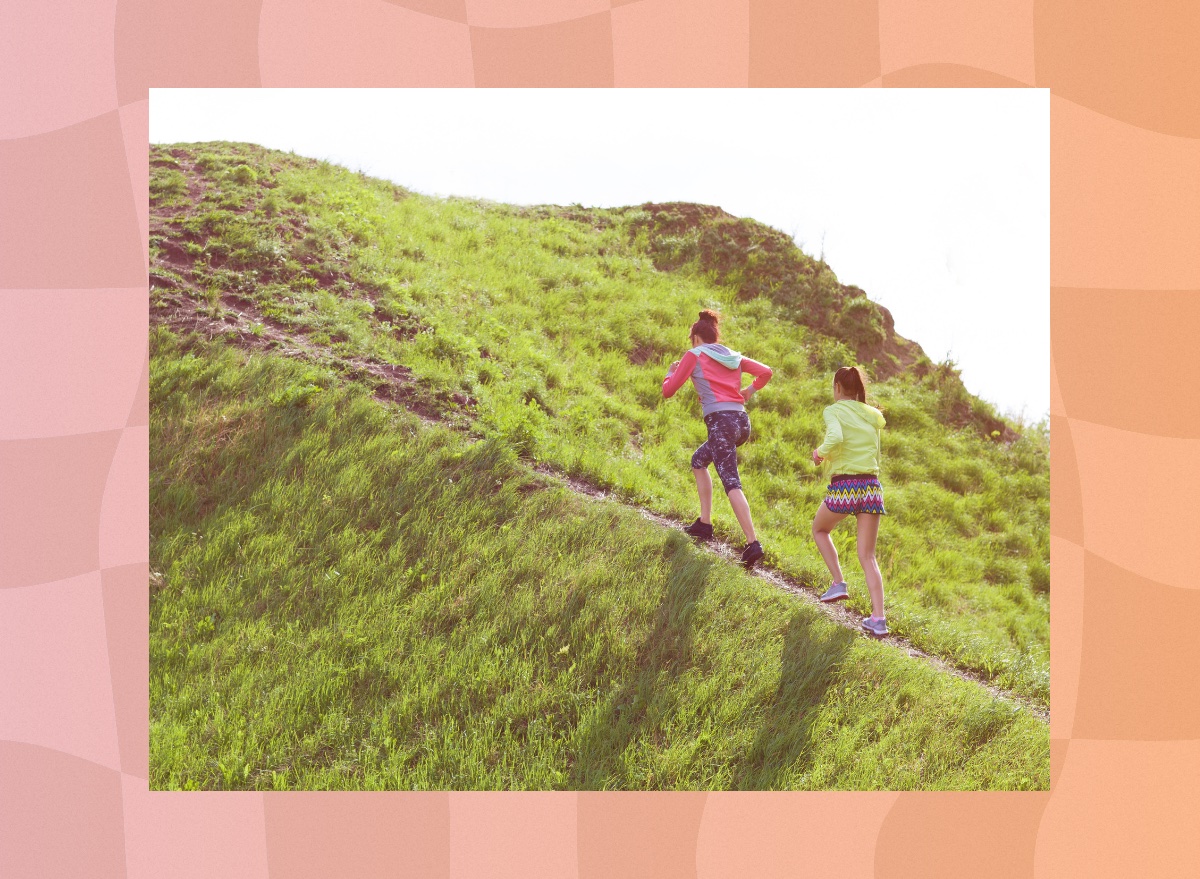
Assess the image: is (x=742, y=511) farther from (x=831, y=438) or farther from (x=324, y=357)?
(x=324, y=357)

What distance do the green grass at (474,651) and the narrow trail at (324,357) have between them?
549 millimetres

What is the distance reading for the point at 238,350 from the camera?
7375mm

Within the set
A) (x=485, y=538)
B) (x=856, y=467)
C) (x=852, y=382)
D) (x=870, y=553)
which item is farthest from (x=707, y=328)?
(x=485, y=538)

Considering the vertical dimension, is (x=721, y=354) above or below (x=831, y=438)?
above

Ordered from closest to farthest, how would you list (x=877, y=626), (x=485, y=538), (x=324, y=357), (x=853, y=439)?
(x=853, y=439)
(x=877, y=626)
(x=485, y=538)
(x=324, y=357)

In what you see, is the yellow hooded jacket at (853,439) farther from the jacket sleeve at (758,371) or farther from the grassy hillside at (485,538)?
the grassy hillside at (485,538)

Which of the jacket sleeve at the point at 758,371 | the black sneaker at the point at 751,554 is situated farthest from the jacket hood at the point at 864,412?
the black sneaker at the point at 751,554

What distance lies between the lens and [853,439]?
17.5 ft

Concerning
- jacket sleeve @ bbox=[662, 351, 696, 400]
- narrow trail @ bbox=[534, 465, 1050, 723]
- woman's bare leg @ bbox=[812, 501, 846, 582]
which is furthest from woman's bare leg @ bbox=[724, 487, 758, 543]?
jacket sleeve @ bbox=[662, 351, 696, 400]

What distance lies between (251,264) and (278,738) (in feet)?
22.5

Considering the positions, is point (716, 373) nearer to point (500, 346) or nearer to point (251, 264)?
point (500, 346)

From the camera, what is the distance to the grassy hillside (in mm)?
4285

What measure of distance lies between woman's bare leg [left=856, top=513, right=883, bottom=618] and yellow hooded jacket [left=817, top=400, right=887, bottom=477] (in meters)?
0.36

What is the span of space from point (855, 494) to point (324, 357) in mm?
5600
